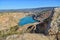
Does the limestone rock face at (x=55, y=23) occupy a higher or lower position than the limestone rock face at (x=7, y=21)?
higher

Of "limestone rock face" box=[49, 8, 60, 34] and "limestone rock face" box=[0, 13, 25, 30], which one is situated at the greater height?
"limestone rock face" box=[49, 8, 60, 34]

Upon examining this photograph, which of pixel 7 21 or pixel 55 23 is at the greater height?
pixel 55 23

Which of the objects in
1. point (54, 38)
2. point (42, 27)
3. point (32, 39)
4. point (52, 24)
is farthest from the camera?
point (42, 27)

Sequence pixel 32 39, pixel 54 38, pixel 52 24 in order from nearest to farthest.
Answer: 1. pixel 32 39
2. pixel 54 38
3. pixel 52 24

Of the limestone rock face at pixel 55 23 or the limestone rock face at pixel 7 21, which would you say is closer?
the limestone rock face at pixel 55 23

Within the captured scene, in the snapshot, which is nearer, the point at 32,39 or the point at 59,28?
the point at 32,39

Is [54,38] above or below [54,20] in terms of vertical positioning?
below

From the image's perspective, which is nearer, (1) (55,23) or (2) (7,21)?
(1) (55,23)

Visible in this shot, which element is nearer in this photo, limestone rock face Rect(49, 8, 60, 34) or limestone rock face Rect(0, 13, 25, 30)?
limestone rock face Rect(49, 8, 60, 34)

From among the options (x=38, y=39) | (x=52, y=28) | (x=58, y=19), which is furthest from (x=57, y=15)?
(x=38, y=39)

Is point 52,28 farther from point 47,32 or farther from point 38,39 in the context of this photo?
point 38,39
